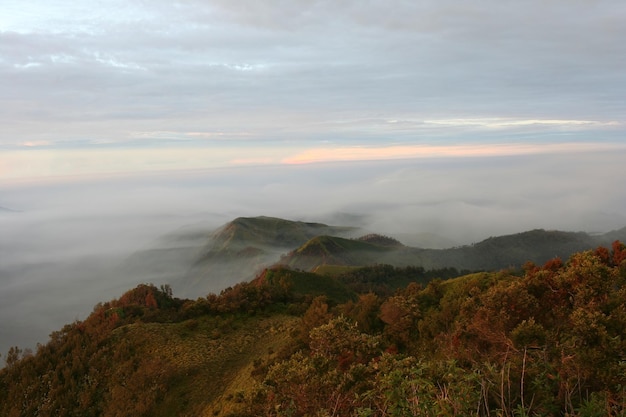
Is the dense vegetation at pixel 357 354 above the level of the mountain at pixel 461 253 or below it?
above

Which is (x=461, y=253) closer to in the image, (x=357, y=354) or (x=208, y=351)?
(x=208, y=351)

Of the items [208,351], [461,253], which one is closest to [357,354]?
[208,351]

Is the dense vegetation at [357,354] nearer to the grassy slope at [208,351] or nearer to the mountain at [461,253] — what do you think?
the grassy slope at [208,351]

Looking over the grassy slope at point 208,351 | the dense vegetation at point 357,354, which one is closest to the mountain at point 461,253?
the dense vegetation at point 357,354

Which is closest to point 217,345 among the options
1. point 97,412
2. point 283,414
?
point 97,412

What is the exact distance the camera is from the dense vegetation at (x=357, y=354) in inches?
286

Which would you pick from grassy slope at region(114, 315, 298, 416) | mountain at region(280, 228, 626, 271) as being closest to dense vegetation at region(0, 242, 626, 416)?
grassy slope at region(114, 315, 298, 416)

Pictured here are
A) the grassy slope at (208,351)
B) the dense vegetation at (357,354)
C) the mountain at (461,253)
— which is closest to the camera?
the dense vegetation at (357,354)

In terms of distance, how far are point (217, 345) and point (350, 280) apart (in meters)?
77.7

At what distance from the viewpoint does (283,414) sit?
907 cm

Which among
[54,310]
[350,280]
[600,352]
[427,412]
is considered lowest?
[54,310]

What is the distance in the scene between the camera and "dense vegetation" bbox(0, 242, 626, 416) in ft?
23.9

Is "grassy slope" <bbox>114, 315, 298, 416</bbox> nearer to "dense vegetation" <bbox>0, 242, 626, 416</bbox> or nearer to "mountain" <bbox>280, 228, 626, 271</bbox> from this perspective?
"dense vegetation" <bbox>0, 242, 626, 416</bbox>

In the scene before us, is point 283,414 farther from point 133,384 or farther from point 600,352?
Answer: point 133,384
